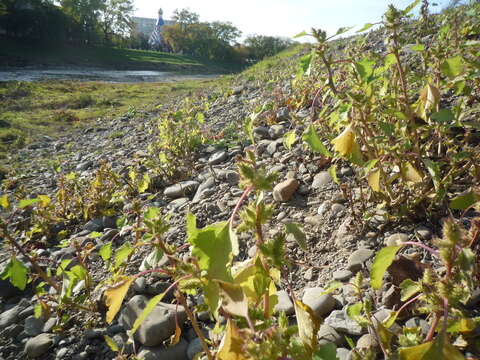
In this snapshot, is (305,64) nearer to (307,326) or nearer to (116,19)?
(307,326)

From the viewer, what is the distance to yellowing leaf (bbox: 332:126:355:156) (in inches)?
49.0

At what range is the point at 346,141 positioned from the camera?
4.12ft

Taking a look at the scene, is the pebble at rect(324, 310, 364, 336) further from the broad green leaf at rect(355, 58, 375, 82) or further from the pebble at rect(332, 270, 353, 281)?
the broad green leaf at rect(355, 58, 375, 82)

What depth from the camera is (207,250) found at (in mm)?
780

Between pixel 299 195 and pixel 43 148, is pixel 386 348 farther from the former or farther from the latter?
pixel 43 148

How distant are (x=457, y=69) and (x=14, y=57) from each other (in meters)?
37.3

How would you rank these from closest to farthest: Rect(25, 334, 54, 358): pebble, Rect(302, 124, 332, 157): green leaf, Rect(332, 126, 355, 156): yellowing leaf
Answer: Rect(302, 124, 332, 157): green leaf → Rect(332, 126, 355, 156): yellowing leaf → Rect(25, 334, 54, 358): pebble

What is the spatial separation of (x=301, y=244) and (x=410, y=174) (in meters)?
0.77

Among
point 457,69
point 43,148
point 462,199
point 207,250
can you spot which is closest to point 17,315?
point 207,250

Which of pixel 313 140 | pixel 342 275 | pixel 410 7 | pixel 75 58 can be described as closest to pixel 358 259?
pixel 342 275

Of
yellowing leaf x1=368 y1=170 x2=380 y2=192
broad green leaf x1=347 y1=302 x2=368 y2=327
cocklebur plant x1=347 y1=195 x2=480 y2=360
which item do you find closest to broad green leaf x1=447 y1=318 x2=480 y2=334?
cocklebur plant x1=347 y1=195 x2=480 y2=360

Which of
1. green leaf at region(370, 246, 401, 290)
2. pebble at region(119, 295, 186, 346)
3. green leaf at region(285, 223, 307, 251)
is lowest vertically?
pebble at region(119, 295, 186, 346)

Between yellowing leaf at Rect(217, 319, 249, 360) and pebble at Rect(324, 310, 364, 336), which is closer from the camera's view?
yellowing leaf at Rect(217, 319, 249, 360)

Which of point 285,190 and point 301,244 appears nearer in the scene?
point 301,244
